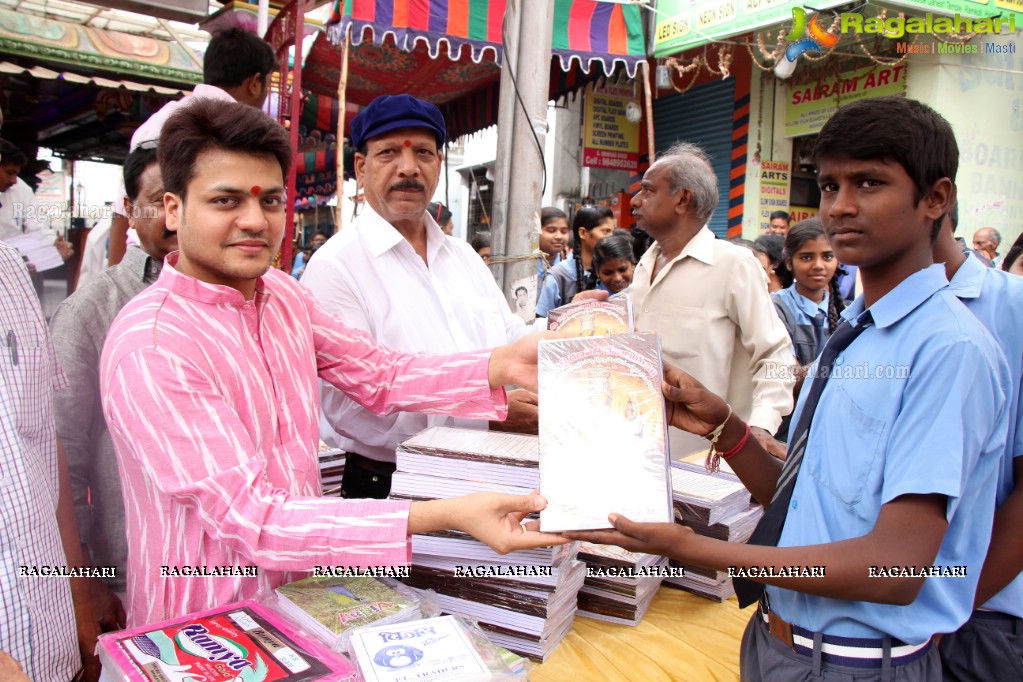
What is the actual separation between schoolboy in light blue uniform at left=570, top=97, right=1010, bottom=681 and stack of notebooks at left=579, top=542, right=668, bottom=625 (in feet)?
1.19

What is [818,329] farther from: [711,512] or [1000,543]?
[1000,543]

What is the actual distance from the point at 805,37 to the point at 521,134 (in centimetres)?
435

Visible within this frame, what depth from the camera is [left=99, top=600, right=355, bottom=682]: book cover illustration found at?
1156mm

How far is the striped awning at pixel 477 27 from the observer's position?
5355 mm

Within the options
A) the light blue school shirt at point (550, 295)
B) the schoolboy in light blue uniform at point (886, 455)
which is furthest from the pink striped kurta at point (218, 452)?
the light blue school shirt at point (550, 295)

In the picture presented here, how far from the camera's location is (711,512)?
72.0 inches

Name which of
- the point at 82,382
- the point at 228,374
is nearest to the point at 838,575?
the point at 228,374

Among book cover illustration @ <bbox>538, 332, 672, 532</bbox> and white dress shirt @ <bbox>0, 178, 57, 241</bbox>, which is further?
white dress shirt @ <bbox>0, 178, 57, 241</bbox>

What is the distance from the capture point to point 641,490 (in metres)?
1.37

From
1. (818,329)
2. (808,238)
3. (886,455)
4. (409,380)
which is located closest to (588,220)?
(808,238)

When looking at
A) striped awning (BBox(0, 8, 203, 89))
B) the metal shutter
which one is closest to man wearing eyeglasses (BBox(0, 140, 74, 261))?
striped awning (BBox(0, 8, 203, 89))

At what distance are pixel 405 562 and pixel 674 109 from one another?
32.7ft

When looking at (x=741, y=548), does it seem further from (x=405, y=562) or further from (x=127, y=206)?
(x=127, y=206)

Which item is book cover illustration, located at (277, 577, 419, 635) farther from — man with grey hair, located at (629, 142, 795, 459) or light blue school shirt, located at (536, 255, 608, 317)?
light blue school shirt, located at (536, 255, 608, 317)
